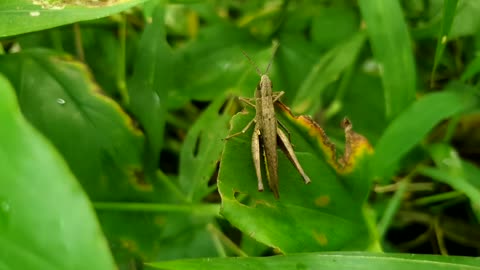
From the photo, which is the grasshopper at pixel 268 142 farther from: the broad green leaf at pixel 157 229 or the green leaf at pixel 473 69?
the green leaf at pixel 473 69

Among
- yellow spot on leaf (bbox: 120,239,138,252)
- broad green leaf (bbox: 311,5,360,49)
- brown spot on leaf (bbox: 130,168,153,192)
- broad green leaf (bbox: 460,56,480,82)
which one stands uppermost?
broad green leaf (bbox: 311,5,360,49)

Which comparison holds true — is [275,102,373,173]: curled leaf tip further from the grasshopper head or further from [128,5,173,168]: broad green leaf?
[128,5,173,168]: broad green leaf

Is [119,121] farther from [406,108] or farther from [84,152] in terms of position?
[406,108]

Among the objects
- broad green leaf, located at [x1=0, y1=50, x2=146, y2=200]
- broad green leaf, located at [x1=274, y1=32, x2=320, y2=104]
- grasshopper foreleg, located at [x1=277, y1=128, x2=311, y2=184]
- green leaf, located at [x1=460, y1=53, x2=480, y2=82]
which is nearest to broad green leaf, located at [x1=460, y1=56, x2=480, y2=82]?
green leaf, located at [x1=460, y1=53, x2=480, y2=82]

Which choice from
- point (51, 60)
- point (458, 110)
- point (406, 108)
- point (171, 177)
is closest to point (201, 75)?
point (171, 177)

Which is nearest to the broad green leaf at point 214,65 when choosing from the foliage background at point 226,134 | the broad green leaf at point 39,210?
the foliage background at point 226,134
